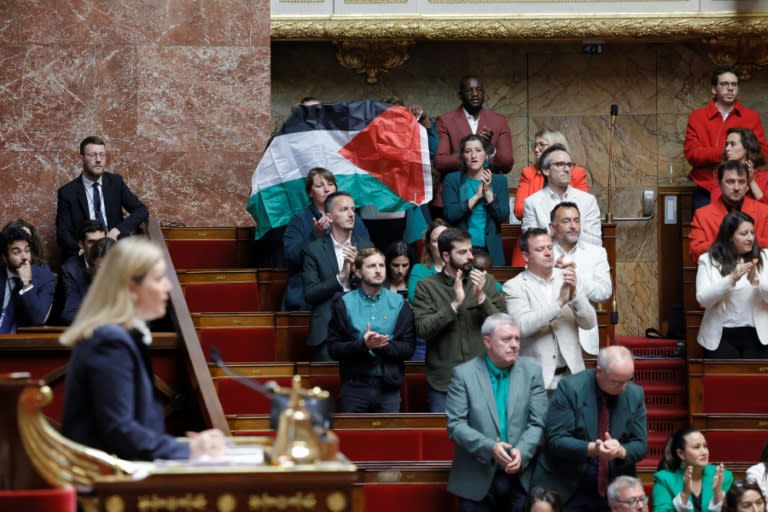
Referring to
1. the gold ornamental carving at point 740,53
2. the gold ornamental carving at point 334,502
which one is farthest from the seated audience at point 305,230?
the gold ornamental carving at point 334,502

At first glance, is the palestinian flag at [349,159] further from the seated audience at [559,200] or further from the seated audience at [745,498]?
the seated audience at [745,498]

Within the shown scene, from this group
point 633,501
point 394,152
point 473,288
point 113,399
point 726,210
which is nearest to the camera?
point 113,399

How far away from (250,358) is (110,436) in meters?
4.82

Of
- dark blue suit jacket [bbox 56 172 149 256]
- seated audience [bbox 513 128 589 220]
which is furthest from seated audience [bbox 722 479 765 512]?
dark blue suit jacket [bbox 56 172 149 256]

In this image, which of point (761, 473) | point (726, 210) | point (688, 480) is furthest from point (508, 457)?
point (726, 210)

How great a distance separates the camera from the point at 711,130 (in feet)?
34.4

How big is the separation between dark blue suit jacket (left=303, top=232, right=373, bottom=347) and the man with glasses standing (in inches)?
42.0

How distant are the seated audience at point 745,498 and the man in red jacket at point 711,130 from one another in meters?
4.05

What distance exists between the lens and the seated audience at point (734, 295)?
8.39 m

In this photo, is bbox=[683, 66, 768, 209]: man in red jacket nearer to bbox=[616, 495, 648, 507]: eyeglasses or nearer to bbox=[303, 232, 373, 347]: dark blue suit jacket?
bbox=[303, 232, 373, 347]: dark blue suit jacket

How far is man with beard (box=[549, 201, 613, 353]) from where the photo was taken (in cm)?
814

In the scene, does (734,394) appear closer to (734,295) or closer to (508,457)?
(734,295)

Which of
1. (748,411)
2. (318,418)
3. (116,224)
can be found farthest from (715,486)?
(116,224)

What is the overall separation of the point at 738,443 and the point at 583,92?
464cm
